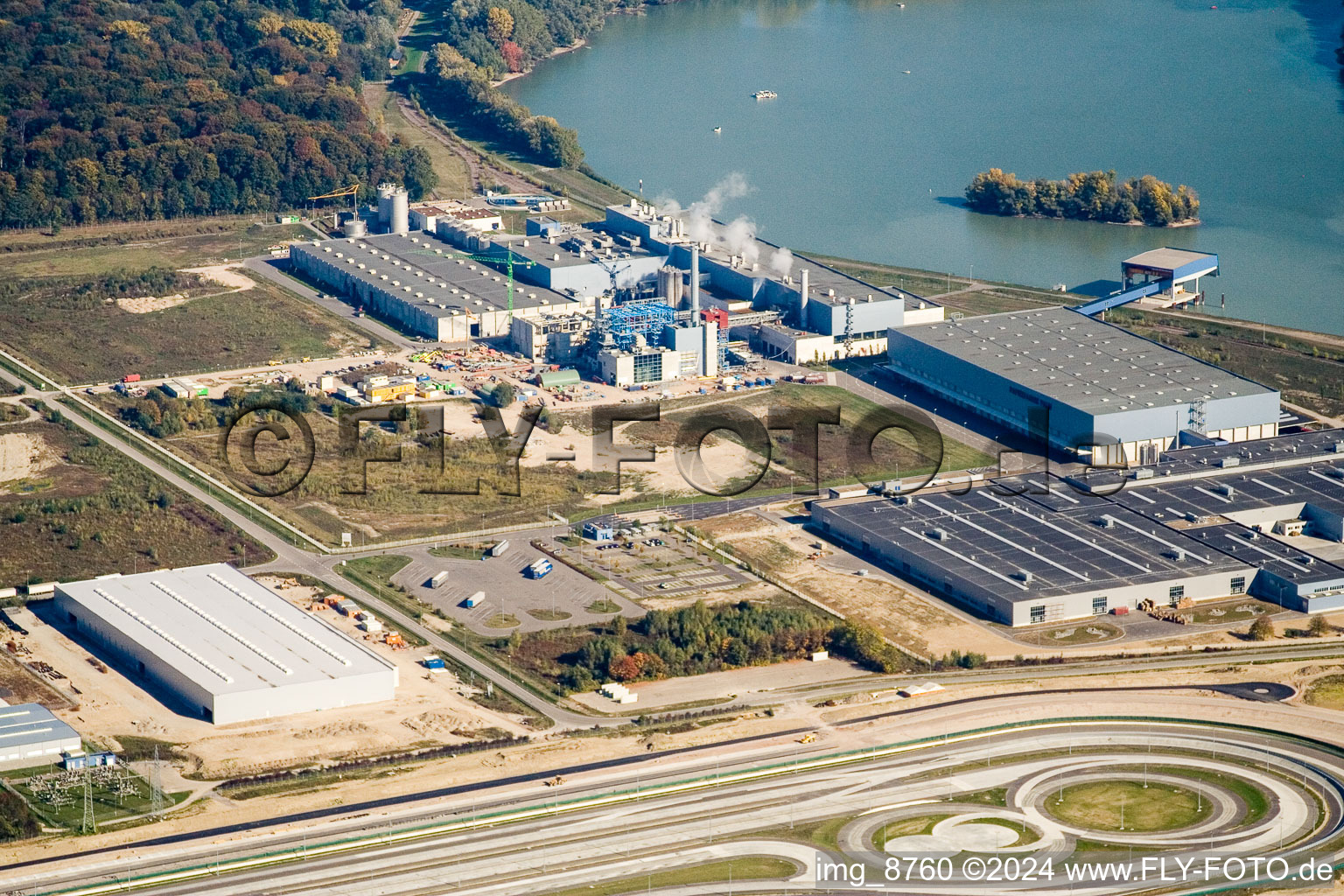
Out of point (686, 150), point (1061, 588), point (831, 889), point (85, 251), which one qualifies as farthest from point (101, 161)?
point (831, 889)

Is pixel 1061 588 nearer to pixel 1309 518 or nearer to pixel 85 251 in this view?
pixel 1309 518

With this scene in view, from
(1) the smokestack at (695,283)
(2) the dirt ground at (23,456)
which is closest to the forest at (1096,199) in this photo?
(1) the smokestack at (695,283)

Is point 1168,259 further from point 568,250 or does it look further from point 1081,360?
point 568,250

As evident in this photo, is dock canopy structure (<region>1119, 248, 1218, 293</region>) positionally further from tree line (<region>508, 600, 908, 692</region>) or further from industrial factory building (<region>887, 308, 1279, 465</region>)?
tree line (<region>508, 600, 908, 692</region>)

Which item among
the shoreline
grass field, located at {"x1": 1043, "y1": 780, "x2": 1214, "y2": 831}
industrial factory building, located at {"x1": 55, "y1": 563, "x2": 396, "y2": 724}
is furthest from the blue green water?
industrial factory building, located at {"x1": 55, "y1": 563, "x2": 396, "y2": 724}

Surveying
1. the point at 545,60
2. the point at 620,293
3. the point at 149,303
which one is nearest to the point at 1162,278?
the point at 620,293

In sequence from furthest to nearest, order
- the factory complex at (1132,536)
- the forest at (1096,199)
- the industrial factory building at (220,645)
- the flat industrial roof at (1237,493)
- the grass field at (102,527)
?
the forest at (1096,199)
the flat industrial roof at (1237,493)
the grass field at (102,527)
the factory complex at (1132,536)
the industrial factory building at (220,645)

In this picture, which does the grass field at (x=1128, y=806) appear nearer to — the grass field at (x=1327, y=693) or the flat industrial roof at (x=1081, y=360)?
the grass field at (x=1327, y=693)
